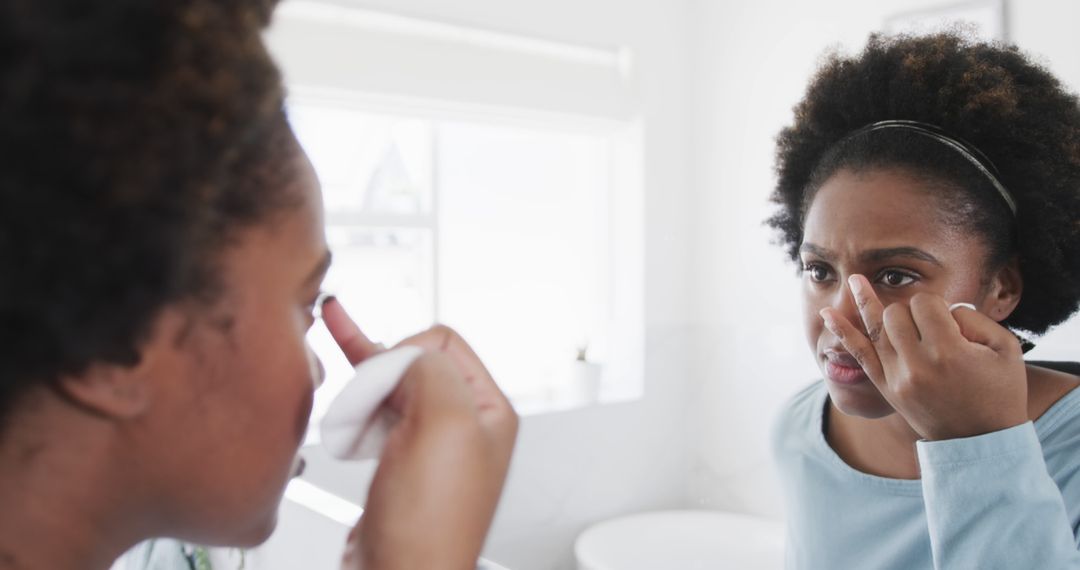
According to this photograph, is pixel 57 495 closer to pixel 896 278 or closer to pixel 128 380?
pixel 128 380

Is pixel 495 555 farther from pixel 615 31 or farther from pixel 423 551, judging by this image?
pixel 423 551

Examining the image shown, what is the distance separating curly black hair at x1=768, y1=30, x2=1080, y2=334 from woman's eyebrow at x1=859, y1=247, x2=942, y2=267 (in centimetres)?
4

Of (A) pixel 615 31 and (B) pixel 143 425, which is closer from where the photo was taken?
(B) pixel 143 425

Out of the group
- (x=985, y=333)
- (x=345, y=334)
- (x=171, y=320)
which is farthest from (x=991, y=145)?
(x=171, y=320)

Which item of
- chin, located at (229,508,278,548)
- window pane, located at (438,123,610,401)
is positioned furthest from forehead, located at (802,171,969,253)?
window pane, located at (438,123,610,401)

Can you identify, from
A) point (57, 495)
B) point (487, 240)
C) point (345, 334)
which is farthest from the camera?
point (487, 240)

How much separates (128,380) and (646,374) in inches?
79.5

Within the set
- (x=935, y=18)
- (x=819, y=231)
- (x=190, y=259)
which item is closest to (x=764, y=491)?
(x=935, y=18)

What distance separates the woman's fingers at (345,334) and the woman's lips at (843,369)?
0.52m

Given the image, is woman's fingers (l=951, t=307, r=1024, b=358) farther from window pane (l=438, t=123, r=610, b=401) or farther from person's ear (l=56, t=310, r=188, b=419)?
window pane (l=438, t=123, r=610, b=401)

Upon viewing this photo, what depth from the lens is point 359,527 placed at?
0.44 metres

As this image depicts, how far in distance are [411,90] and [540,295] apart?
721mm

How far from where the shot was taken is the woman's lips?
82 cm

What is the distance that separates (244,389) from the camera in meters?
0.41
